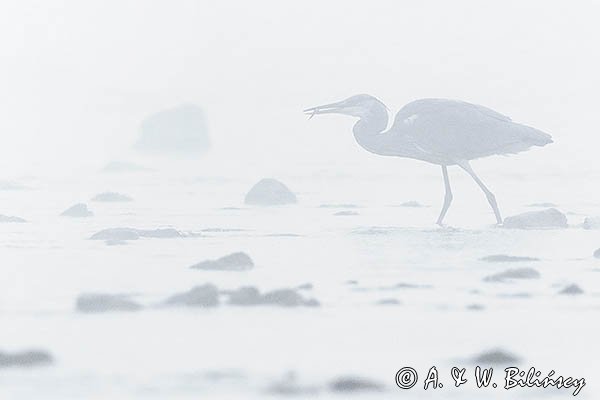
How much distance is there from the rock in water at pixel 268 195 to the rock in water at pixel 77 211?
68.8 inches

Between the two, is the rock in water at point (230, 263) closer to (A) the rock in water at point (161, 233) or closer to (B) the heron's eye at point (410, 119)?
(A) the rock in water at point (161, 233)

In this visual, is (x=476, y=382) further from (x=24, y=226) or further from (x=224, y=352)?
(x=24, y=226)

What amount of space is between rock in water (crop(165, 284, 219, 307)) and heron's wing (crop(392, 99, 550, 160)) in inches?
174

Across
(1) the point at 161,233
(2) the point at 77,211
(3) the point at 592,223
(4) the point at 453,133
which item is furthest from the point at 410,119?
(2) the point at 77,211

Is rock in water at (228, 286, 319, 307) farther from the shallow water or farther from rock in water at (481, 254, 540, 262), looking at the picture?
rock in water at (481, 254, 540, 262)

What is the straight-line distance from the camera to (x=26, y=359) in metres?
6.75

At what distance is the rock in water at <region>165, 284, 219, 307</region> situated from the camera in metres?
7.82

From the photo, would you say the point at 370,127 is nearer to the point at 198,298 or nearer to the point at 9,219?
the point at 9,219

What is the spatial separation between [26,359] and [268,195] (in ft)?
21.9

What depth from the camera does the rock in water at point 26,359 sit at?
6.70 m

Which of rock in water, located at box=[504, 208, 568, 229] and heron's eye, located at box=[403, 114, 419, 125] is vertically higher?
heron's eye, located at box=[403, 114, 419, 125]

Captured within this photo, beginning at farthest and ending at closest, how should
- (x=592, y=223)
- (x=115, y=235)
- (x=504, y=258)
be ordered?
(x=592, y=223) → (x=115, y=235) → (x=504, y=258)

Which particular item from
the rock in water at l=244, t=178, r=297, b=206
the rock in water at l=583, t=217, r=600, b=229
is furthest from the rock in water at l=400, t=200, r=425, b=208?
the rock in water at l=583, t=217, r=600, b=229

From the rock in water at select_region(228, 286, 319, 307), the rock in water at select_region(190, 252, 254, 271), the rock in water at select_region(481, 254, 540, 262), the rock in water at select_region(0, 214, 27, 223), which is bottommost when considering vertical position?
the rock in water at select_region(228, 286, 319, 307)
